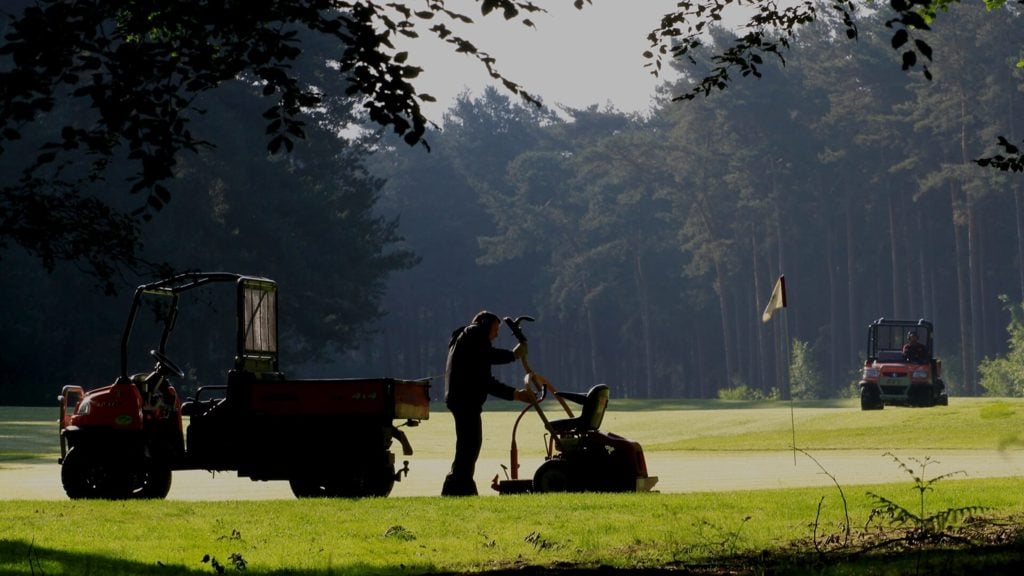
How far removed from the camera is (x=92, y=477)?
16219 mm

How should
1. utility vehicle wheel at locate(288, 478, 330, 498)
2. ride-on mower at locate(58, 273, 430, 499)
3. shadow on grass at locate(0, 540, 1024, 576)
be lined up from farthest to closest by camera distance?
utility vehicle wheel at locate(288, 478, 330, 498) < ride-on mower at locate(58, 273, 430, 499) < shadow on grass at locate(0, 540, 1024, 576)

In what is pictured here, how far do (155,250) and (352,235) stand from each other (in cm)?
1122

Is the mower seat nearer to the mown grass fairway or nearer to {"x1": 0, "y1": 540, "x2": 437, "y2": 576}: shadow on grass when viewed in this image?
the mown grass fairway

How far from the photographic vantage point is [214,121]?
70.7 m

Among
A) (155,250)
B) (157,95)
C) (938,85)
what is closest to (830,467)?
(157,95)

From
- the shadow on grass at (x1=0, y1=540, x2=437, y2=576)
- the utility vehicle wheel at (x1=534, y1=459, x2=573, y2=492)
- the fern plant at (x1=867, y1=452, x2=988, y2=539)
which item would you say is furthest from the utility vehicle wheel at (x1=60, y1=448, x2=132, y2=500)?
the fern plant at (x1=867, y1=452, x2=988, y2=539)

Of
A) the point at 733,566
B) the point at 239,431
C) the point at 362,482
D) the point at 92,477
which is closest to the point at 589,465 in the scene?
Answer: the point at 362,482

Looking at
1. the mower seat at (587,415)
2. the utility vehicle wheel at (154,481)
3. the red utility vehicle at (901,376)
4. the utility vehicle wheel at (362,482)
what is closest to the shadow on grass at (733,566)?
the mower seat at (587,415)

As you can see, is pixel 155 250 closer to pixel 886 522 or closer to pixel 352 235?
pixel 352 235

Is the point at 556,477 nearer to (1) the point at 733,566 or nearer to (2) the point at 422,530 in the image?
(2) the point at 422,530

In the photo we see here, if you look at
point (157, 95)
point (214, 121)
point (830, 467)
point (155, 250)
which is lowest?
point (830, 467)

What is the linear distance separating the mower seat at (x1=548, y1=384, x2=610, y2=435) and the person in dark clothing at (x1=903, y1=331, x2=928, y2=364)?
87.7 feet

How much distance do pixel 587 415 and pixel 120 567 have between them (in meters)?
5.47

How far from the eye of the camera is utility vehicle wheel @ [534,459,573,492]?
15.6 m
